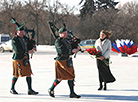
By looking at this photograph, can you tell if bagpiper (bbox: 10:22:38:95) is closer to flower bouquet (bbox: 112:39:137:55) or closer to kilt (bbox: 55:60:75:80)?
kilt (bbox: 55:60:75:80)

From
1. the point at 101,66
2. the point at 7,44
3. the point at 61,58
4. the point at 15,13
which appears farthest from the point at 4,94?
the point at 15,13

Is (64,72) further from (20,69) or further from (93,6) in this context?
(93,6)

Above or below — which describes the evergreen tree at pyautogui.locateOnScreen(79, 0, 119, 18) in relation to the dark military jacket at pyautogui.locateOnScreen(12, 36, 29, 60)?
above

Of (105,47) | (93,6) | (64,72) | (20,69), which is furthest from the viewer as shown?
(93,6)

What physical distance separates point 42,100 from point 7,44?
26778mm

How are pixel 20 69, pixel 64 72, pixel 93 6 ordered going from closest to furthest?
1. pixel 64 72
2. pixel 20 69
3. pixel 93 6

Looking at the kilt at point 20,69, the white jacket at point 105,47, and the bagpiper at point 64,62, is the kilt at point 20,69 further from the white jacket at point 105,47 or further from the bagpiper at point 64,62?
the white jacket at point 105,47

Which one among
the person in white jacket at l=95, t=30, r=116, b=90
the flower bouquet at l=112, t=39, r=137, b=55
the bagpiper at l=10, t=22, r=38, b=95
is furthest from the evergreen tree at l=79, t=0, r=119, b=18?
the bagpiper at l=10, t=22, r=38, b=95

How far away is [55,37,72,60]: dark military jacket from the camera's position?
7.65m

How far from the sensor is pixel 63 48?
765 centimetres

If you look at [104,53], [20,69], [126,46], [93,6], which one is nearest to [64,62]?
[20,69]

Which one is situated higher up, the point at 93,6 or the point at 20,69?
the point at 93,6

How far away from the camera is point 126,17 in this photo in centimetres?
5778

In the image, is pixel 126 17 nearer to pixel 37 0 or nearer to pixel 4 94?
pixel 37 0
